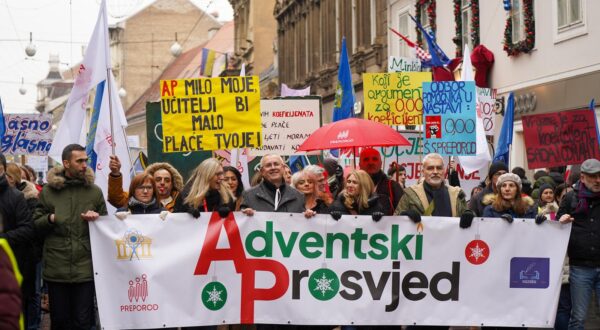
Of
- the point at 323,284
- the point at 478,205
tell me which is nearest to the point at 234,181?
the point at 323,284

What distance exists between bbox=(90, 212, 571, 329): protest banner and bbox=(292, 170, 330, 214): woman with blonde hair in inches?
16.9

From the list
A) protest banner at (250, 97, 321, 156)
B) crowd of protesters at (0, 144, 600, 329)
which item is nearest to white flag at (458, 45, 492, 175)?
protest banner at (250, 97, 321, 156)

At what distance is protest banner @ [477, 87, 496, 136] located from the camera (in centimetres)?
1561

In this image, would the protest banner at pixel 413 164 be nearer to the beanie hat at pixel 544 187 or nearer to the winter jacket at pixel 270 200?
the beanie hat at pixel 544 187

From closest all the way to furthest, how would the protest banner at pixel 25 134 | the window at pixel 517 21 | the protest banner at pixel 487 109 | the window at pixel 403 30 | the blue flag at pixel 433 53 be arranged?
the protest banner at pixel 487 109 → the protest banner at pixel 25 134 → the blue flag at pixel 433 53 → the window at pixel 517 21 → the window at pixel 403 30

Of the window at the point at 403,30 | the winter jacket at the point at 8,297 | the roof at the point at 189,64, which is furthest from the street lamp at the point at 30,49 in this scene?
the winter jacket at the point at 8,297

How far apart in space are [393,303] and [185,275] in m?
1.66

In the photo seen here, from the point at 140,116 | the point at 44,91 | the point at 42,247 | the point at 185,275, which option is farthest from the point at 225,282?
the point at 44,91

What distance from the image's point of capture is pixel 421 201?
8.87 m

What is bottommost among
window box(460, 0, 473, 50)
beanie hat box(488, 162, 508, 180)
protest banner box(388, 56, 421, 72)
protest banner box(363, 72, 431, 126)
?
beanie hat box(488, 162, 508, 180)

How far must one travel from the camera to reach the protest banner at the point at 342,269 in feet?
28.5

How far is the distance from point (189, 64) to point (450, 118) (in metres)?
66.5

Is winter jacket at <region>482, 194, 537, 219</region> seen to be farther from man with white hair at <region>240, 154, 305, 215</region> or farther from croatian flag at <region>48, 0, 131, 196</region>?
croatian flag at <region>48, 0, 131, 196</region>

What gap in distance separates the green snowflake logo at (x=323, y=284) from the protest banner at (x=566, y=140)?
3.63 m
